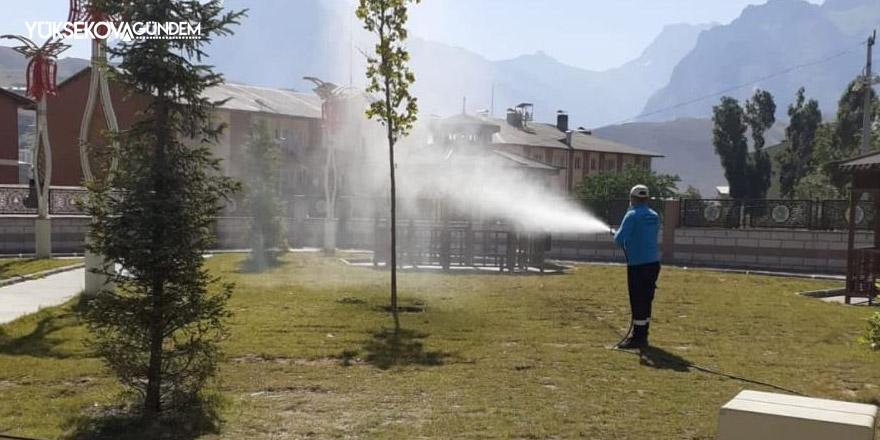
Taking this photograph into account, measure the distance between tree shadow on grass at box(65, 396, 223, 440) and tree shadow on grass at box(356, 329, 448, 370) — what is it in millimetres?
2242

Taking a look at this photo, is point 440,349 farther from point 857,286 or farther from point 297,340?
point 857,286

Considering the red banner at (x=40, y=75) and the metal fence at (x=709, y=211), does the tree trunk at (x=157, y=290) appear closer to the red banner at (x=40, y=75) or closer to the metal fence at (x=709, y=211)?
the red banner at (x=40, y=75)

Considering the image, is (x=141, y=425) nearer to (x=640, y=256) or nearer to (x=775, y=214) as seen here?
(x=640, y=256)

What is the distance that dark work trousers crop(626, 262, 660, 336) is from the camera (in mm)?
8820

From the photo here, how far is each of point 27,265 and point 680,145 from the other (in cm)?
11027

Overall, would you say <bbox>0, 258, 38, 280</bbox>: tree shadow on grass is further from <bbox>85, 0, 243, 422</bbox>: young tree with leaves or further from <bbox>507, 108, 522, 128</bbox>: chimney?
<bbox>507, 108, 522, 128</bbox>: chimney

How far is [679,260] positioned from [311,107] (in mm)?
33112

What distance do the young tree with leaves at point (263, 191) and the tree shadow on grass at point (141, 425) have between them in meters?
15.5

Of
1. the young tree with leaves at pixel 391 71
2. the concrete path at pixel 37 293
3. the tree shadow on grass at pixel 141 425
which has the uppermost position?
the young tree with leaves at pixel 391 71

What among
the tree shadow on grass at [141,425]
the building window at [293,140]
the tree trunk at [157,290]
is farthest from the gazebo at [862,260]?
the building window at [293,140]

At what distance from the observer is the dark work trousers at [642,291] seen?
8.82m

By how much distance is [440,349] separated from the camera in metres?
8.39

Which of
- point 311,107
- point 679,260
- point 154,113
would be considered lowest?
point 679,260

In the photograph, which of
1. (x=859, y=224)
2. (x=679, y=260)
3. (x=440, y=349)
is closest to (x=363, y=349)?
(x=440, y=349)
